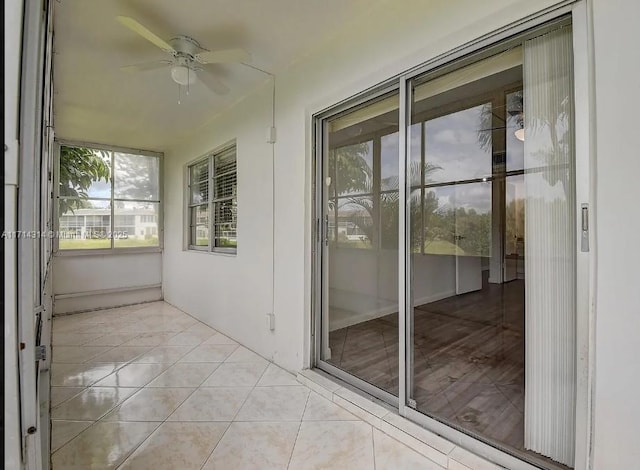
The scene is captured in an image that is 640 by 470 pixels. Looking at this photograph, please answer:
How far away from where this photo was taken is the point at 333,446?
1763mm

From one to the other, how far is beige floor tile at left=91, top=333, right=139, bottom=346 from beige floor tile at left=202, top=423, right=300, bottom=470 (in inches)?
86.5

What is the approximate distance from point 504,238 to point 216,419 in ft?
6.66

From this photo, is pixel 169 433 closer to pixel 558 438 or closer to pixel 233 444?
pixel 233 444

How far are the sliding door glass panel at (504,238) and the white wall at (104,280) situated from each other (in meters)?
4.45

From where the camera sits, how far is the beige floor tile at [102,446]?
163 cm

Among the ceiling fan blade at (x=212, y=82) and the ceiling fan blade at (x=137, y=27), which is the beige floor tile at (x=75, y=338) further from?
the ceiling fan blade at (x=137, y=27)

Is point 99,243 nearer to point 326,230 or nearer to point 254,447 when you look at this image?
point 326,230

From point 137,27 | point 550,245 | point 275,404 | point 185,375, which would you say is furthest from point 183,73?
point 550,245

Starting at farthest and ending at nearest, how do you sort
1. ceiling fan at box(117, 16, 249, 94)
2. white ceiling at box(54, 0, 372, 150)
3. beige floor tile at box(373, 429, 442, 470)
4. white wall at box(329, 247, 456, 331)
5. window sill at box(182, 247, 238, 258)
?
window sill at box(182, 247, 238, 258)
white wall at box(329, 247, 456, 331)
ceiling fan at box(117, 16, 249, 94)
white ceiling at box(54, 0, 372, 150)
beige floor tile at box(373, 429, 442, 470)

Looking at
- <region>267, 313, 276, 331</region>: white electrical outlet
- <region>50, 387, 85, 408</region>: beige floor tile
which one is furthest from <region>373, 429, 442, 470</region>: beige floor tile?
<region>50, 387, 85, 408</region>: beige floor tile

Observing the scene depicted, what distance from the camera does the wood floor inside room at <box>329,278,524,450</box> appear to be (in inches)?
69.5

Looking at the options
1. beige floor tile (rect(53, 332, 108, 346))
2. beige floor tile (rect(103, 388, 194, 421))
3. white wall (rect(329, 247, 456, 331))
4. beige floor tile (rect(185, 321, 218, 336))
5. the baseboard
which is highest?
white wall (rect(329, 247, 456, 331))

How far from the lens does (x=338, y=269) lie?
2674mm

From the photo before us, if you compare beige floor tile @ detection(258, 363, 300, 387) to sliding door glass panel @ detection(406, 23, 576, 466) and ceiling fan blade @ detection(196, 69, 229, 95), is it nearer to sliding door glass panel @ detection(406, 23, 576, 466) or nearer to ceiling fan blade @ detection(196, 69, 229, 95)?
sliding door glass panel @ detection(406, 23, 576, 466)
